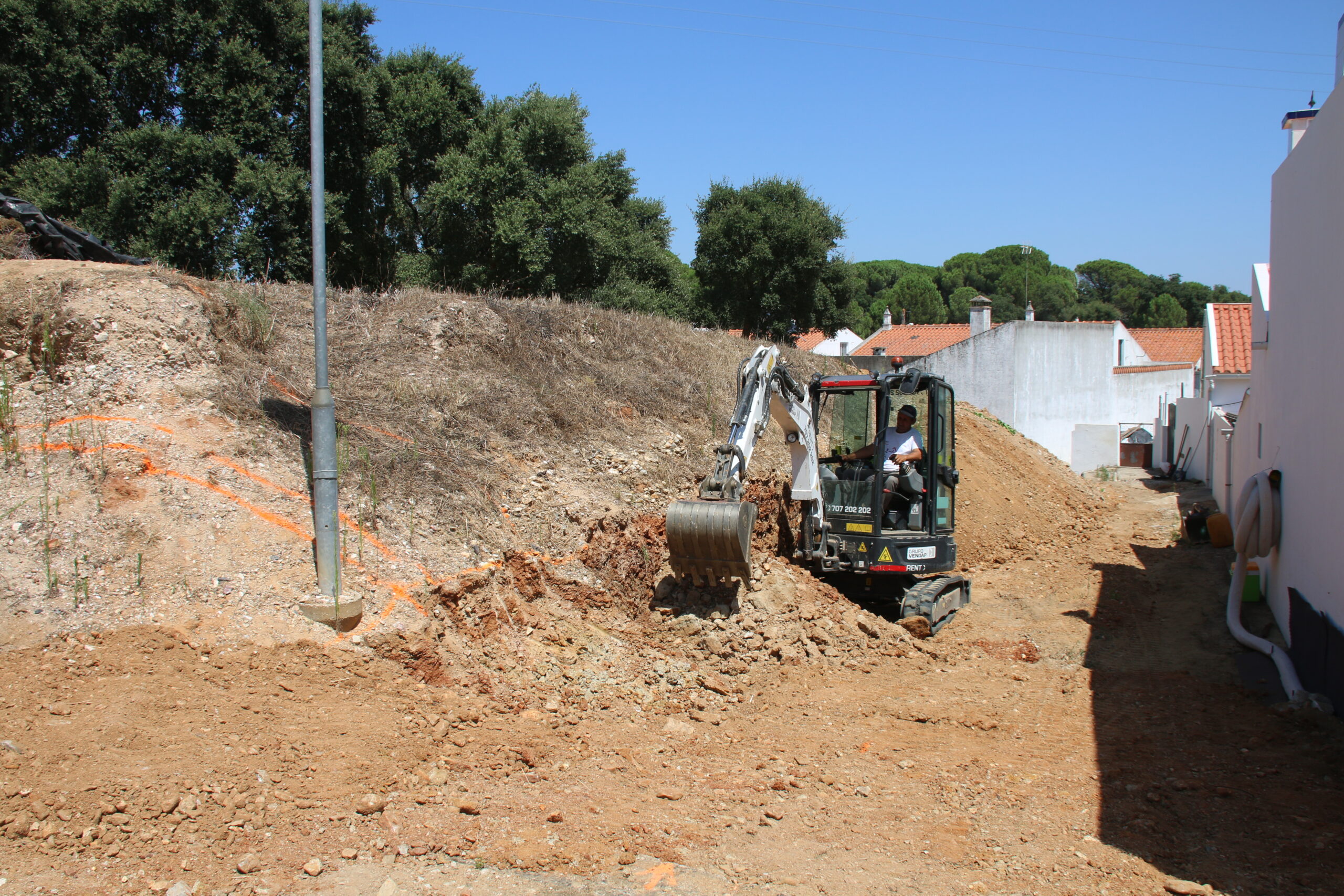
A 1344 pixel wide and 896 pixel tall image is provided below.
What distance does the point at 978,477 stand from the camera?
17812 millimetres

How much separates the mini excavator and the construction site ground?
0.61 m

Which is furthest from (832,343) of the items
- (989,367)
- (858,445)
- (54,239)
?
(54,239)

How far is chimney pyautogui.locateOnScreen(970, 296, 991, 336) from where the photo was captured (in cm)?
3612

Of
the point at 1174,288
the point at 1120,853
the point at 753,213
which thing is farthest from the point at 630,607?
the point at 1174,288

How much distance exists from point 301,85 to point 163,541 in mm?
15798

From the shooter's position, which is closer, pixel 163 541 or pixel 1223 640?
pixel 163 541

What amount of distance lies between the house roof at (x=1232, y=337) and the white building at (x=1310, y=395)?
12.6m

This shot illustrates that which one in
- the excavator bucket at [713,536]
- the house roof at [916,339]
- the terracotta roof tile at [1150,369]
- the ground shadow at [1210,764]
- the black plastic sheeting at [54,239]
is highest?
the house roof at [916,339]

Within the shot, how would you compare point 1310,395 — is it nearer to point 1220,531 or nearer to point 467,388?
point 1220,531

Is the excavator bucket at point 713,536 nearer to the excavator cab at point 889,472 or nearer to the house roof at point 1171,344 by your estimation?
the excavator cab at point 889,472

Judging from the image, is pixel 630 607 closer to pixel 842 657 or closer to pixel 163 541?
pixel 842 657

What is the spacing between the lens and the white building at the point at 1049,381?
2762 cm

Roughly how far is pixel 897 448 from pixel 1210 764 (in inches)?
182

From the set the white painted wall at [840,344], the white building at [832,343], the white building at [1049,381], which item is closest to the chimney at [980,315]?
the white building at [1049,381]
